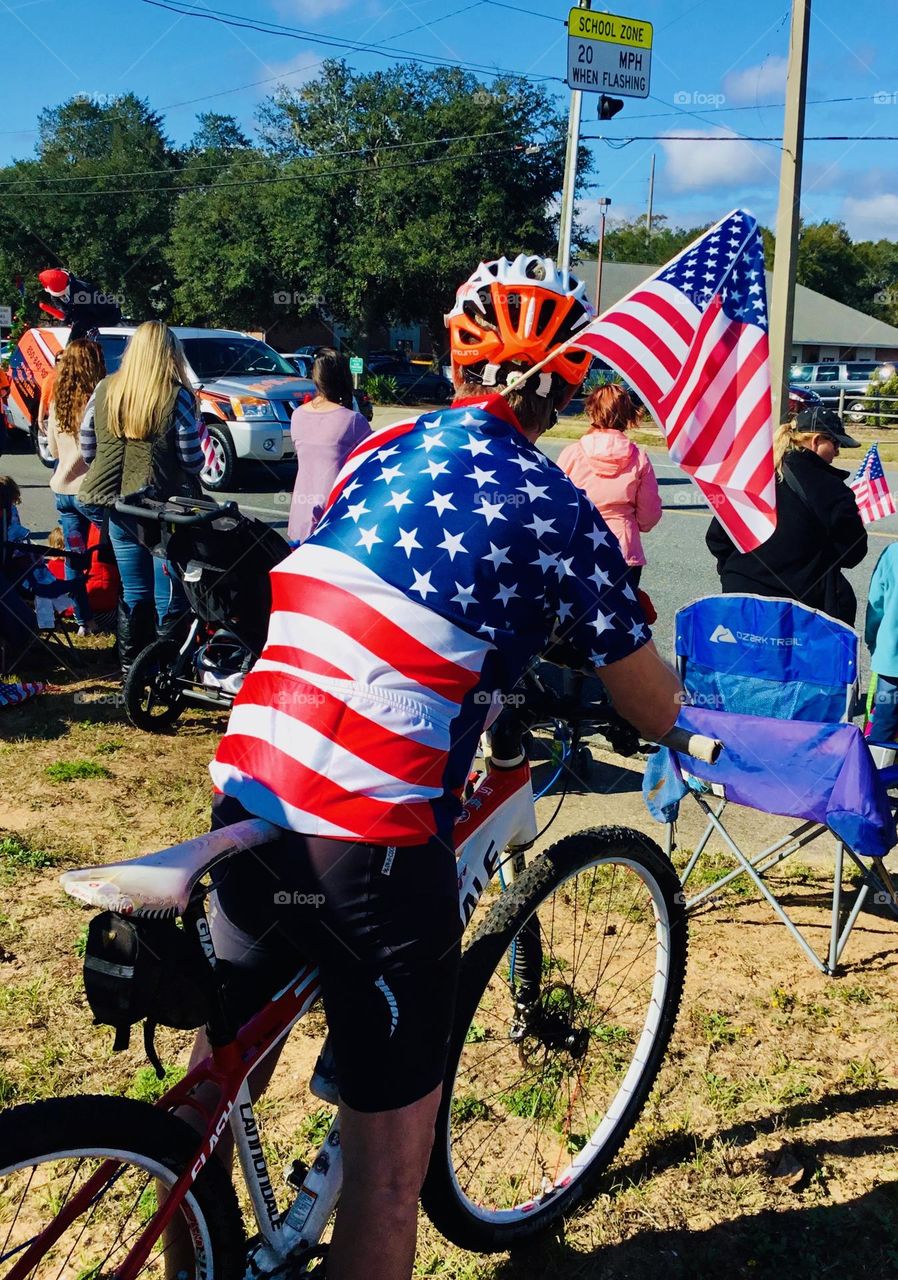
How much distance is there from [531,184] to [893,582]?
127ft

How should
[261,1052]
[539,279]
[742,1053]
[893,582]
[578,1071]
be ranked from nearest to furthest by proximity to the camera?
[261,1052] < [539,279] < [578,1071] < [742,1053] < [893,582]

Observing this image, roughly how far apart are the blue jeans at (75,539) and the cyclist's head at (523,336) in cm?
578

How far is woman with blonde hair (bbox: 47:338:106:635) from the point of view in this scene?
7.14 m

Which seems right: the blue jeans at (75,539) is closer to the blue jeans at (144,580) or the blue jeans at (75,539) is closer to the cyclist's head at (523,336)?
the blue jeans at (144,580)

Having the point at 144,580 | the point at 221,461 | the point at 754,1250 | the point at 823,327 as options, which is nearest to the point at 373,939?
the point at 754,1250

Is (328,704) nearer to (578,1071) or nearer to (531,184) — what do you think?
(578,1071)

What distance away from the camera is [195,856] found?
5.75 ft

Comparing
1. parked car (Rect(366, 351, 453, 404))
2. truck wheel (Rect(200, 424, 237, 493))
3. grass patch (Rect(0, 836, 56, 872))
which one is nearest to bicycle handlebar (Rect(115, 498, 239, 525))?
grass patch (Rect(0, 836, 56, 872))

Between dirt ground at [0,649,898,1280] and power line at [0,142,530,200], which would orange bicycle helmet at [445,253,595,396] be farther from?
power line at [0,142,530,200]

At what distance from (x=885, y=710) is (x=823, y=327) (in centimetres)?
6736

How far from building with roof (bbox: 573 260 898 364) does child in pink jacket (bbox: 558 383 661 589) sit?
187 ft

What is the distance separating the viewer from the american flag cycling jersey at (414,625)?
70.6 inches

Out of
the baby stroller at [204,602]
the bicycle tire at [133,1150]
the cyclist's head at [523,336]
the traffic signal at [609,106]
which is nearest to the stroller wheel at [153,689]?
the baby stroller at [204,602]

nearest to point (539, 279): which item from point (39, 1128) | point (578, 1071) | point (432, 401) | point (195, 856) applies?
point (195, 856)
